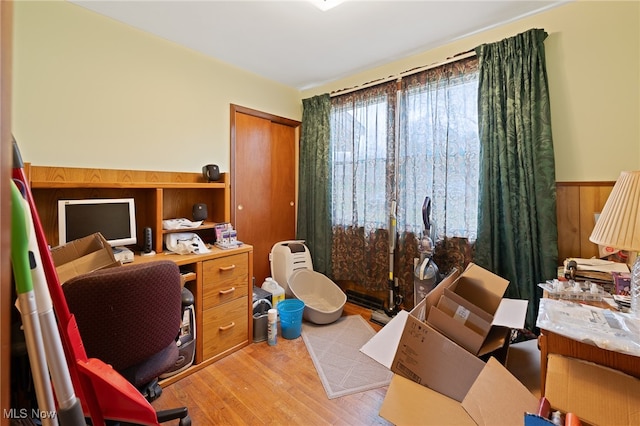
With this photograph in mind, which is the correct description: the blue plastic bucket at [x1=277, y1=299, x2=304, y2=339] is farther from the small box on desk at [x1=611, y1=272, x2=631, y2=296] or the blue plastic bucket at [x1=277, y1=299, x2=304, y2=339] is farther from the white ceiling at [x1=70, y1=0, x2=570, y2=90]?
the white ceiling at [x1=70, y1=0, x2=570, y2=90]

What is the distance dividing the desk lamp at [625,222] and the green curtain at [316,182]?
2.21 meters

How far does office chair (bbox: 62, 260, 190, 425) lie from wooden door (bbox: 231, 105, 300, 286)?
1596 mm

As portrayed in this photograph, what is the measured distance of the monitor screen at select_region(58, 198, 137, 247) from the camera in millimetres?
1615

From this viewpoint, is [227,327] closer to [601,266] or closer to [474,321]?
[474,321]

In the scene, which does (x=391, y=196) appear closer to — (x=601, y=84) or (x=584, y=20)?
(x=601, y=84)

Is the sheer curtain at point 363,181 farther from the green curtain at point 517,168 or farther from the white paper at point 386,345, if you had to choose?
the white paper at point 386,345

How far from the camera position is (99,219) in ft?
5.71

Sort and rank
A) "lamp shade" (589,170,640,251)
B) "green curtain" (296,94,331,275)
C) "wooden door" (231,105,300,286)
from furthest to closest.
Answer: "green curtain" (296,94,331,275) < "wooden door" (231,105,300,286) < "lamp shade" (589,170,640,251)

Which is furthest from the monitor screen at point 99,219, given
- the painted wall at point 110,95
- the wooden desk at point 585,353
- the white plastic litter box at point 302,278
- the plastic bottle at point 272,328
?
the wooden desk at point 585,353

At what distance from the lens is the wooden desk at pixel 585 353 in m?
0.83

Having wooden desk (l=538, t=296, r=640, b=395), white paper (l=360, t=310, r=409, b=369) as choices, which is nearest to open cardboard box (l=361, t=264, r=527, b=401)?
white paper (l=360, t=310, r=409, b=369)

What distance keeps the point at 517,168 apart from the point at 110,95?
2.93 m

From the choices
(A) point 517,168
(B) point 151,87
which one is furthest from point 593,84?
(B) point 151,87

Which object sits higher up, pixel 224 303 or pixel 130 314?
pixel 130 314
